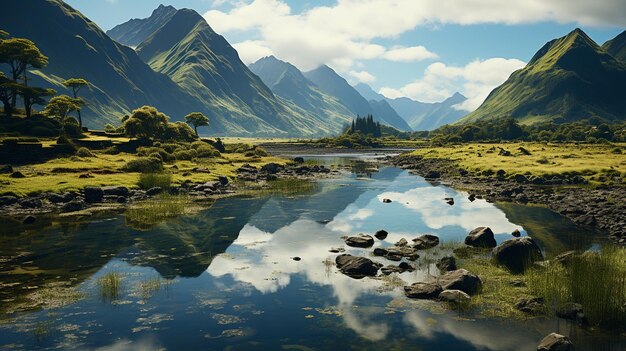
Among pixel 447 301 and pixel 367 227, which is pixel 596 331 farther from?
pixel 367 227

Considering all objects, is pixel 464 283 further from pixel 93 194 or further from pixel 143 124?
pixel 143 124

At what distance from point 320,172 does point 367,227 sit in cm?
6383

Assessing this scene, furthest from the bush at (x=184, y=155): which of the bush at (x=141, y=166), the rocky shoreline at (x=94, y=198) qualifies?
the rocky shoreline at (x=94, y=198)

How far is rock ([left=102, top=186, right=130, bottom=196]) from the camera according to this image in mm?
64062

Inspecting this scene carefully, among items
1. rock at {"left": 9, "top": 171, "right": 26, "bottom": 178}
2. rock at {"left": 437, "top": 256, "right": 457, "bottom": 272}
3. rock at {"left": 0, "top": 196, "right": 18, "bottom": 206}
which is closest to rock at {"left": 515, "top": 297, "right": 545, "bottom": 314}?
rock at {"left": 437, "top": 256, "right": 457, "bottom": 272}

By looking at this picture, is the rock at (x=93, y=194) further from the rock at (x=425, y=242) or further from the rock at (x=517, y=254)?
the rock at (x=517, y=254)

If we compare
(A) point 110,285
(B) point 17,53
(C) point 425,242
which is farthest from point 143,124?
(C) point 425,242

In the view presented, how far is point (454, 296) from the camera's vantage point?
1005 inches

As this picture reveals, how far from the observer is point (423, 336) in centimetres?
2147

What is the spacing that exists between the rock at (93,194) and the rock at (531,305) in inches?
2226

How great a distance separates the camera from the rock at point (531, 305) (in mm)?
23547

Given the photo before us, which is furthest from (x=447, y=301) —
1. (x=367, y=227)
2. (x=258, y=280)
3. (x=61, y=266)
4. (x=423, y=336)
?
(x=61, y=266)

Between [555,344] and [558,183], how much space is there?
237 feet

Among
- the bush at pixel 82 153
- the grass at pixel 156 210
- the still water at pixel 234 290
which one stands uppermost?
the bush at pixel 82 153
